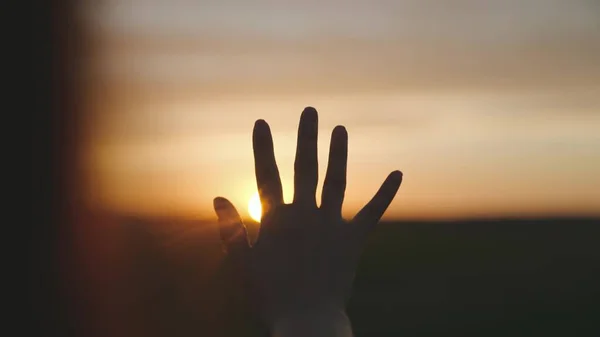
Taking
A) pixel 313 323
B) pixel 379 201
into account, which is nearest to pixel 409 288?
pixel 379 201

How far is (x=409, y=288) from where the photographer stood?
11.9m

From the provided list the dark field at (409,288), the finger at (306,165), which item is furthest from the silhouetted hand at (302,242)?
the dark field at (409,288)

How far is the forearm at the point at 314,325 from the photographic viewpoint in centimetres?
182

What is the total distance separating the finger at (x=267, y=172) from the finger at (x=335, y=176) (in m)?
0.11

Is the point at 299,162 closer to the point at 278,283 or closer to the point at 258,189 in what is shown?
the point at 258,189

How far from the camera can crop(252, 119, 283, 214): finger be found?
6.34 ft

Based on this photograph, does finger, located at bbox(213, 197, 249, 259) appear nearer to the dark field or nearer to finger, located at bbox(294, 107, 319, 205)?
finger, located at bbox(294, 107, 319, 205)

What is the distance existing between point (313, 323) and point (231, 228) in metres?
0.29

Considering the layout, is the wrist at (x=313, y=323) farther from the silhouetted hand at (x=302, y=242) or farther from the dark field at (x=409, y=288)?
the dark field at (x=409, y=288)

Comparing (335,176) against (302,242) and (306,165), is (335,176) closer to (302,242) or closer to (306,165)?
(306,165)

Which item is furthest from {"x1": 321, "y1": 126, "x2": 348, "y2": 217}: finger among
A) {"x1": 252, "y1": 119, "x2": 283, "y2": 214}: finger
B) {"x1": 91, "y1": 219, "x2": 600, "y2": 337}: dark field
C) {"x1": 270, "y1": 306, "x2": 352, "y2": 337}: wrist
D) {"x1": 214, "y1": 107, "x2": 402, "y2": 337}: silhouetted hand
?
{"x1": 91, "y1": 219, "x2": 600, "y2": 337}: dark field

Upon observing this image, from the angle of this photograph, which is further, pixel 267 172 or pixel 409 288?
pixel 409 288

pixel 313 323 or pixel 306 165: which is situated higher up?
pixel 306 165

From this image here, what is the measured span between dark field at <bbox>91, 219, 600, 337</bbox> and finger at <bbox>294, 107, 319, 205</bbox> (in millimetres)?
855
